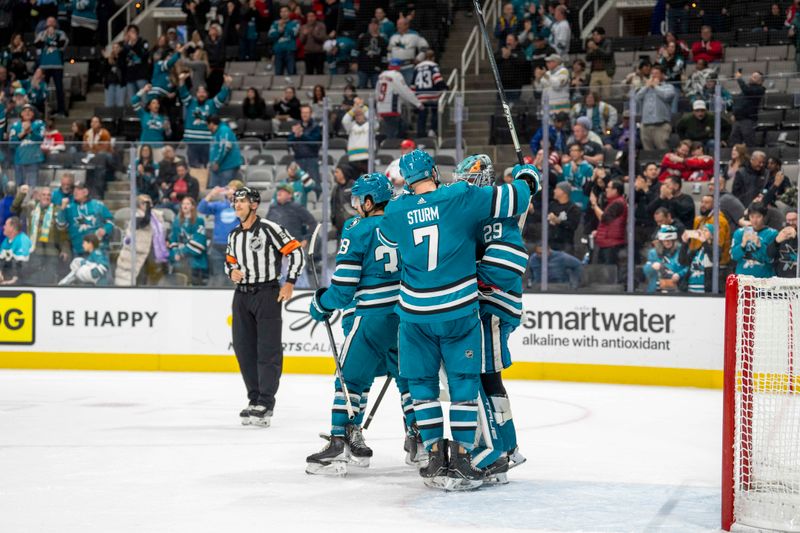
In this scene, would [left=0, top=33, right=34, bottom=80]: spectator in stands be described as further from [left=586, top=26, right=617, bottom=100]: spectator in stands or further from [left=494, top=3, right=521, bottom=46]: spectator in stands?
[left=586, top=26, right=617, bottom=100]: spectator in stands

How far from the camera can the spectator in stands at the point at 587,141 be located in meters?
10.2

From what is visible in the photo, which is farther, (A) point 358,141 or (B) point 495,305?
(A) point 358,141

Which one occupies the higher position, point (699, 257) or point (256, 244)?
point (256, 244)

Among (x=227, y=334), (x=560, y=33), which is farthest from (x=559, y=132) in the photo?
(x=560, y=33)

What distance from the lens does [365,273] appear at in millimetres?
5770

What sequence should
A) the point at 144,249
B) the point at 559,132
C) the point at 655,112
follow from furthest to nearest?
the point at 144,249, the point at 559,132, the point at 655,112

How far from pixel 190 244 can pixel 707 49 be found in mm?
6532

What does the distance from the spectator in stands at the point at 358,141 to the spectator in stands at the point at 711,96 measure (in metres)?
2.91

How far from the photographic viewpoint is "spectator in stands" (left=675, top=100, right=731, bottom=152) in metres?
9.77

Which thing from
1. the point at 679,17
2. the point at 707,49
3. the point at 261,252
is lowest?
the point at 261,252

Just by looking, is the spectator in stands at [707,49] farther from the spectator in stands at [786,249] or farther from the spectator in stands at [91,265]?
the spectator in stands at [91,265]

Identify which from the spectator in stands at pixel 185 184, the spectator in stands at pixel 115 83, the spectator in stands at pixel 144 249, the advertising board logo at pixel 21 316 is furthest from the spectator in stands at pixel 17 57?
the spectator in stands at pixel 185 184

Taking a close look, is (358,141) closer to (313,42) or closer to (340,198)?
(340,198)

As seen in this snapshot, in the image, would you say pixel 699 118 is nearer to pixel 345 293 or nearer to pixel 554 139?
pixel 554 139
